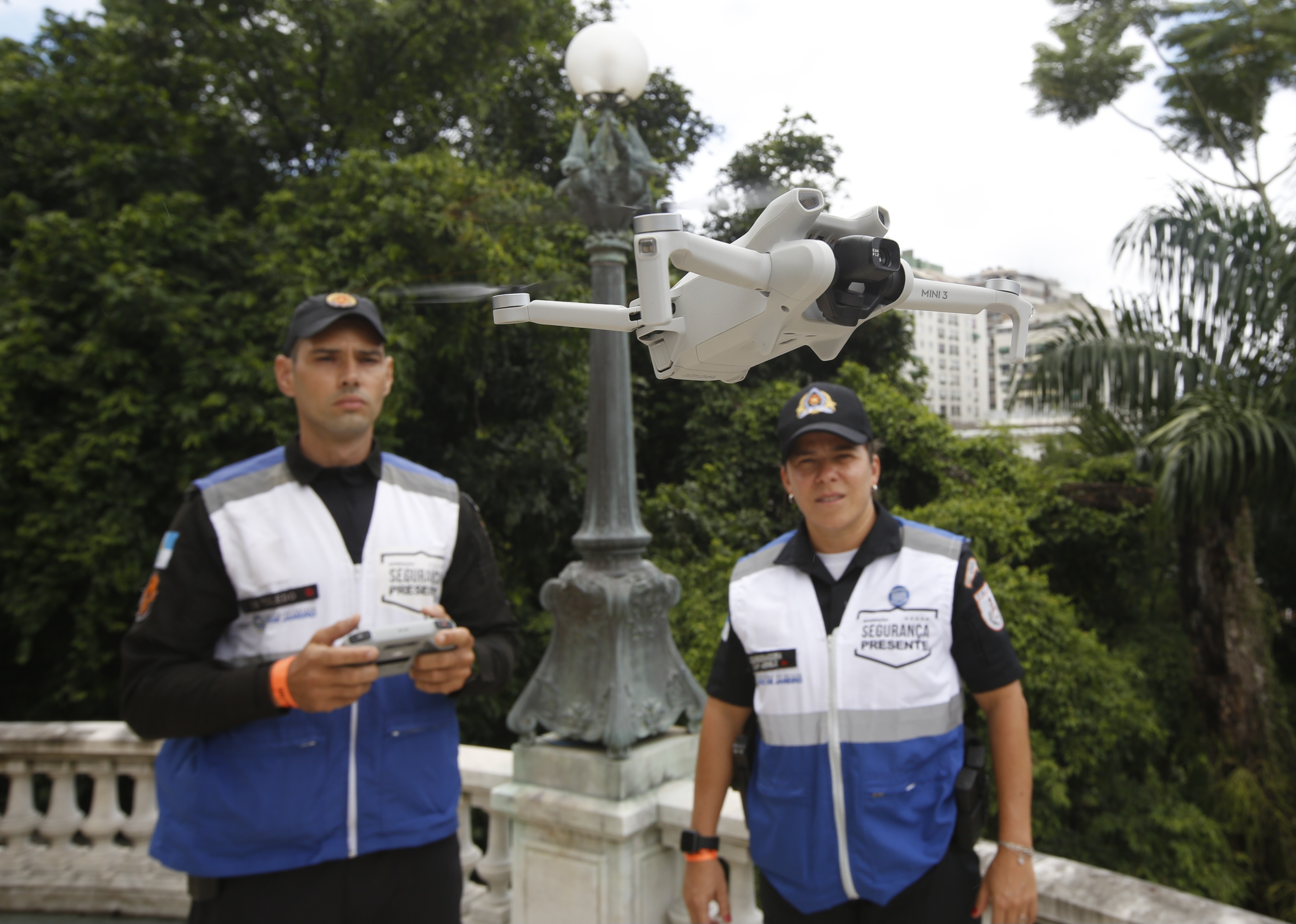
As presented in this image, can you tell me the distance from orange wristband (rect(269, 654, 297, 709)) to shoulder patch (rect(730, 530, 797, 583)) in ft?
3.15

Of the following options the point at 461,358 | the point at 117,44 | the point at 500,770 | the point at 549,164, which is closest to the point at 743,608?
the point at 500,770

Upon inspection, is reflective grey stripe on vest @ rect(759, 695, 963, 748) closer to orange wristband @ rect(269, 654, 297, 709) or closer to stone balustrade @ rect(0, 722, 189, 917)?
orange wristband @ rect(269, 654, 297, 709)

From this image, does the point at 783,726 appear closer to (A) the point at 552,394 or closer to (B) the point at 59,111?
(A) the point at 552,394

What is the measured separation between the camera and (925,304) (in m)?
0.59

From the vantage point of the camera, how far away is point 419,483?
6.48 feet

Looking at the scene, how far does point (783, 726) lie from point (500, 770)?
168 centimetres

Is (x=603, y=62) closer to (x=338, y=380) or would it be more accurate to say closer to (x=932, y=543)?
(x=338, y=380)

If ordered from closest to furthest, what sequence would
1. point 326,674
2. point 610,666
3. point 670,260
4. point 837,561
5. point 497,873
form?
point 670,260 → point 326,674 → point 837,561 → point 610,666 → point 497,873

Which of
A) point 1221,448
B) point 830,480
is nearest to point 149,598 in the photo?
point 830,480

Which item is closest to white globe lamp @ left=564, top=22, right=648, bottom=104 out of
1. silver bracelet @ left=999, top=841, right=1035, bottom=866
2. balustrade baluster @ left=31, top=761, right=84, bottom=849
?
silver bracelet @ left=999, top=841, right=1035, bottom=866

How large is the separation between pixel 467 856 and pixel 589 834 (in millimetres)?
735

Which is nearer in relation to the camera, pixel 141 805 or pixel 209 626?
pixel 209 626

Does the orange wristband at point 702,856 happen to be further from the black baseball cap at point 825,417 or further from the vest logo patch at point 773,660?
the black baseball cap at point 825,417

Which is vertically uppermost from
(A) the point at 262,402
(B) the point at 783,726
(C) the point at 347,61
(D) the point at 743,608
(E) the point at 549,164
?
(C) the point at 347,61
